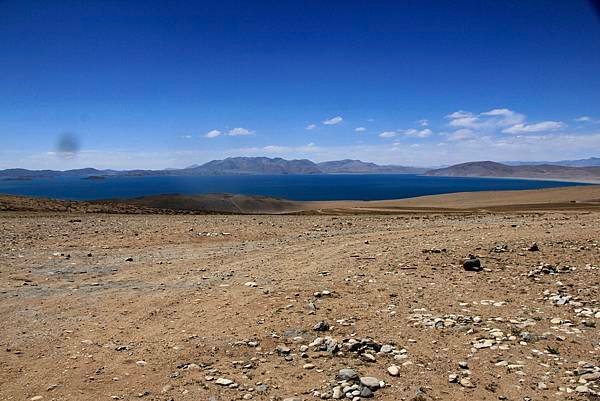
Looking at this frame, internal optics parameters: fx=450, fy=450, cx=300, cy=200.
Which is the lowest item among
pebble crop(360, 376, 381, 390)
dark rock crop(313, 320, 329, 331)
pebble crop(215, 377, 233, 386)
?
pebble crop(215, 377, 233, 386)

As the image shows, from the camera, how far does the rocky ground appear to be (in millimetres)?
5840

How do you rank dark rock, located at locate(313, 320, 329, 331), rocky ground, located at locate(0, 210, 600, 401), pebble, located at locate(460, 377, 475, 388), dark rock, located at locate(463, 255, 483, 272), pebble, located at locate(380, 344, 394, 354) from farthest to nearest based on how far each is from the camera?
1. dark rock, located at locate(463, 255, 483, 272)
2. dark rock, located at locate(313, 320, 329, 331)
3. pebble, located at locate(380, 344, 394, 354)
4. rocky ground, located at locate(0, 210, 600, 401)
5. pebble, located at locate(460, 377, 475, 388)

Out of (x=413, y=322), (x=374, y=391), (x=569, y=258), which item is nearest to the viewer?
(x=374, y=391)

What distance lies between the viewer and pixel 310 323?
7938 millimetres

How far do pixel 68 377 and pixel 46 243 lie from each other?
1249cm

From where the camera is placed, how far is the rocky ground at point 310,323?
19.2 feet

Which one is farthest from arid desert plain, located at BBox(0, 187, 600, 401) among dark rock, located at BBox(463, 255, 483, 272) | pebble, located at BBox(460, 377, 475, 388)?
dark rock, located at BBox(463, 255, 483, 272)

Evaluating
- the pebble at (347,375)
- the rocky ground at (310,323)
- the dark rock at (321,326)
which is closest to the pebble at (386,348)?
the rocky ground at (310,323)

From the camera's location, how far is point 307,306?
8773 millimetres

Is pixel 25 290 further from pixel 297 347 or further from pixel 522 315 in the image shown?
pixel 522 315

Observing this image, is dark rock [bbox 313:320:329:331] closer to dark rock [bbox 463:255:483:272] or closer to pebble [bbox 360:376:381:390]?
pebble [bbox 360:376:381:390]

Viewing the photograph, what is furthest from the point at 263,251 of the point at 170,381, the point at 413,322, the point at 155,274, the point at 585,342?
the point at 585,342

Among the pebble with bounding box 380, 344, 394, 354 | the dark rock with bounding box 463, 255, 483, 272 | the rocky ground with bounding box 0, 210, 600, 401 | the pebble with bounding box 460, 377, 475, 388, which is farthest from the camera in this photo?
the dark rock with bounding box 463, 255, 483, 272

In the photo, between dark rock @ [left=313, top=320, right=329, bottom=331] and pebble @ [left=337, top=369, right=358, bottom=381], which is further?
dark rock @ [left=313, top=320, right=329, bottom=331]
